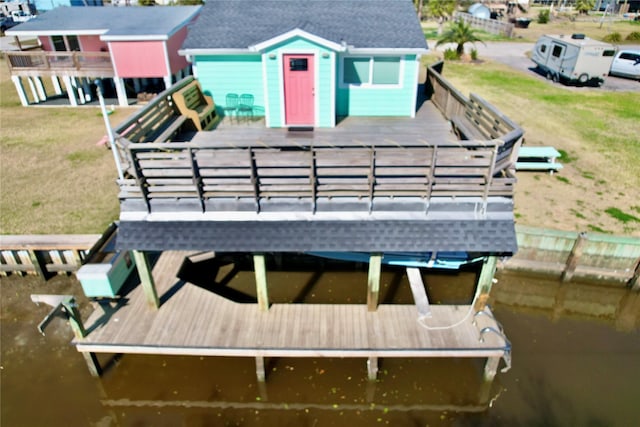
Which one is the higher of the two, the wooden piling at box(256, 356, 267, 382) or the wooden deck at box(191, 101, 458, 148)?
the wooden deck at box(191, 101, 458, 148)

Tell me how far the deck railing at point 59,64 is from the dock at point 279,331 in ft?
57.4

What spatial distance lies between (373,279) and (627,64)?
2961cm

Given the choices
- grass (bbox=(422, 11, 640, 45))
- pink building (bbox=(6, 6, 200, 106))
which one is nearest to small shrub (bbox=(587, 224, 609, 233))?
pink building (bbox=(6, 6, 200, 106))

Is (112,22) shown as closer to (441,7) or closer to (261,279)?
(261,279)

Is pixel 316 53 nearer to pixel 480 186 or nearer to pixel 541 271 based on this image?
pixel 480 186

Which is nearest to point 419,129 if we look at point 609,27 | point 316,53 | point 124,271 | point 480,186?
point 316,53

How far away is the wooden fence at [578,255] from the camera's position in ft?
34.7

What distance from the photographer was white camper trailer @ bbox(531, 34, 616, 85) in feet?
80.2

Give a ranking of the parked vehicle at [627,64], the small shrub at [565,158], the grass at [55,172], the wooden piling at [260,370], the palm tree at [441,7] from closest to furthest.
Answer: the wooden piling at [260,370]
the grass at [55,172]
the small shrub at [565,158]
the parked vehicle at [627,64]
the palm tree at [441,7]

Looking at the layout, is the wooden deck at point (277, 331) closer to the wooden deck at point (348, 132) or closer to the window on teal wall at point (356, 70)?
the wooden deck at point (348, 132)

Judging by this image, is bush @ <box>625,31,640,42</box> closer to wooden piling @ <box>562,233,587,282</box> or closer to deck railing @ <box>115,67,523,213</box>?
wooden piling @ <box>562,233,587,282</box>

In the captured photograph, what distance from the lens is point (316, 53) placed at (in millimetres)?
10609

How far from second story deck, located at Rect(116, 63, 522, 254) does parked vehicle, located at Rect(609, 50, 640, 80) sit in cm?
2727

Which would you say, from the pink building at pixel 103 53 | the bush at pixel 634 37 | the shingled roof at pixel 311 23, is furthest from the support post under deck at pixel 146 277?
the bush at pixel 634 37
